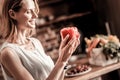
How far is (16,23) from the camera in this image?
1801 millimetres

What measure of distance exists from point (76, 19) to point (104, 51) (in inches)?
116

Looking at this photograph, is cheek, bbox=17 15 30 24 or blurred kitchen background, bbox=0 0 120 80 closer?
cheek, bbox=17 15 30 24

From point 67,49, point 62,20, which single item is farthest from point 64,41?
point 62,20

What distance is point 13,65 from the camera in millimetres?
1633

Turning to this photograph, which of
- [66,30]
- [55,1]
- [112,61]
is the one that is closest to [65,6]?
[55,1]

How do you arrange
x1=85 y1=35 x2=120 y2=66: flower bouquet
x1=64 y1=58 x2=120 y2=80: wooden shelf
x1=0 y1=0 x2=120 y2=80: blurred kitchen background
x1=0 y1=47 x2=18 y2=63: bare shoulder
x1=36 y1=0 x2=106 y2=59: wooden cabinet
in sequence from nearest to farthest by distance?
1. x1=0 y1=47 x2=18 y2=63: bare shoulder
2. x1=64 y1=58 x2=120 y2=80: wooden shelf
3. x1=85 y1=35 x2=120 y2=66: flower bouquet
4. x1=0 y1=0 x2=120 y2=80: blurred kitchen background
5. x1=36 y1=0 x2=106 y2=59: wooden cabinet

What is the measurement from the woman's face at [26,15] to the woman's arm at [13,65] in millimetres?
222

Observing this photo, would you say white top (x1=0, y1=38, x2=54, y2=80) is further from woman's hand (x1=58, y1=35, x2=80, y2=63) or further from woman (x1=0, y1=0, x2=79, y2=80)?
woman's hand (x1=58, y1=35, x2=80, y2=63)

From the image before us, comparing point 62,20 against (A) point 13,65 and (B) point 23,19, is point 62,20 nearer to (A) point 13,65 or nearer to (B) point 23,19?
(B) point 23,19

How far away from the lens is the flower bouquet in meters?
2.54

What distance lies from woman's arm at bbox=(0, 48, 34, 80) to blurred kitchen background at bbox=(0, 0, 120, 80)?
3.11m

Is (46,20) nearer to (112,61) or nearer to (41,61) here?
(112,61)

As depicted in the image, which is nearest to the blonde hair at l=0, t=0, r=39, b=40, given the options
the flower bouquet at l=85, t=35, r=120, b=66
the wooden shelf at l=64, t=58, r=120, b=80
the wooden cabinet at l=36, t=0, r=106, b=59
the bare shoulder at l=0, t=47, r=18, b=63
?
the bare shoulder at l=0, t=47, r=18, b=63

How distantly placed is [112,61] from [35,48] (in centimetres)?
92
